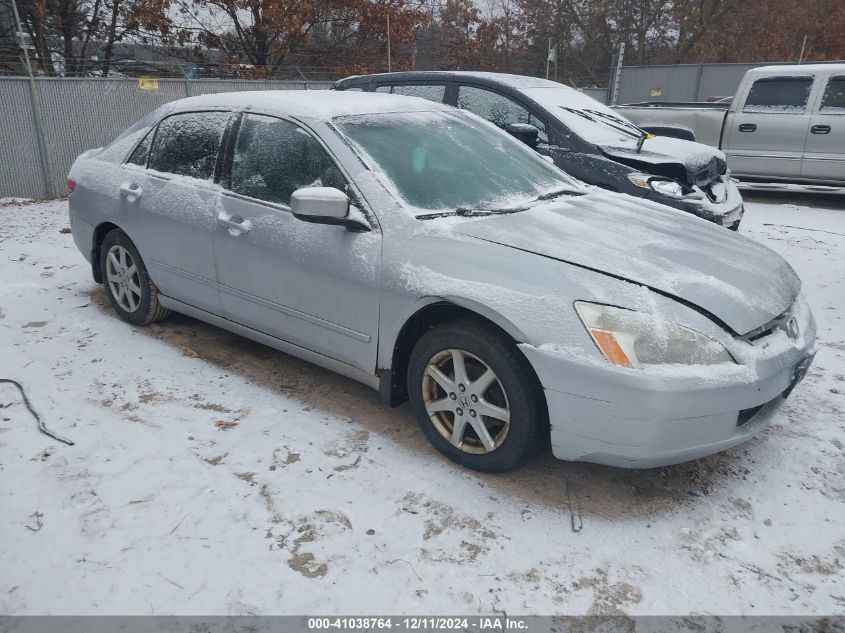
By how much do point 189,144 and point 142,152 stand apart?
1.73ft

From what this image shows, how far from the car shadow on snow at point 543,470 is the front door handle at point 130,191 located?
1124mm

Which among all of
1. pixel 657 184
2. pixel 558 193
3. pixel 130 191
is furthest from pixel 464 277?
pixel 657 184

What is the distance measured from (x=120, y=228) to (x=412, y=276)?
246 cm

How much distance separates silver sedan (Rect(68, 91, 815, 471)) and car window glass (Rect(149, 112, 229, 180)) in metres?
0.01

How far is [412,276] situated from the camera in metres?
2.94

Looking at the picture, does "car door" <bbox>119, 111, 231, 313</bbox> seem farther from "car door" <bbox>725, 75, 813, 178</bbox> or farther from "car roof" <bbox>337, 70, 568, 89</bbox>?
"car door" <bbox>725, 75, 813, 178</bbox>

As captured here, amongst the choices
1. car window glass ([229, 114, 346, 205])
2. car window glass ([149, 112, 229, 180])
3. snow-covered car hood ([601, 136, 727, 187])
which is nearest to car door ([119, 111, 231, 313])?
car window glass ([149, 112, 229, 180])

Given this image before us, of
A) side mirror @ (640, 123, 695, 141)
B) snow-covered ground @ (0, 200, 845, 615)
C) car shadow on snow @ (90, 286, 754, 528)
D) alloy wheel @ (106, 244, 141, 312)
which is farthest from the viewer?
side mirror @ (640, 123, 695, 141)

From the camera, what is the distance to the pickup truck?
8766 mm

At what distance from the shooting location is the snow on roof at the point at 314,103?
139 inches

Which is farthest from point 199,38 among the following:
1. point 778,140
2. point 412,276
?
point 412,276

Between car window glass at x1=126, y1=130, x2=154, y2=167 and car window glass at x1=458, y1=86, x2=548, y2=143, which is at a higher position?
car window glass at x1=458, y1=86, x2=548, y2=143

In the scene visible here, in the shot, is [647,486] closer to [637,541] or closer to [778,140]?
[637,541]

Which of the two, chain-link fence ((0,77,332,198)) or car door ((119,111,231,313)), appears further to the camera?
chain-link fence ((0,77,332,198))
